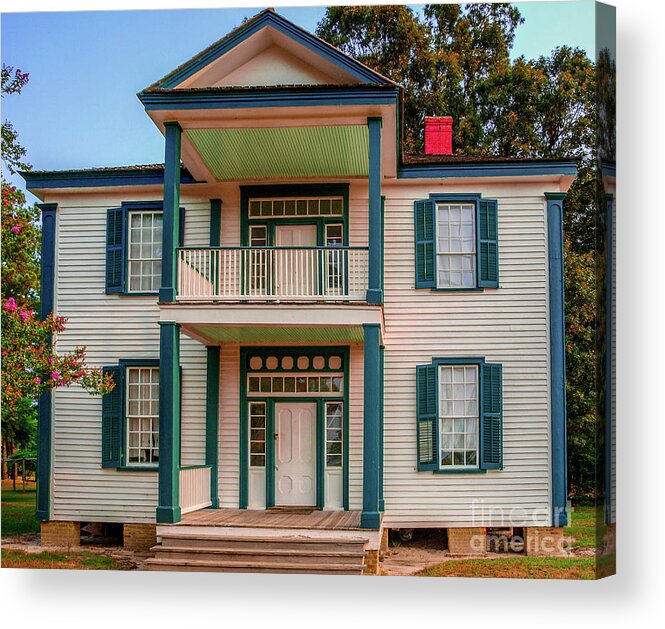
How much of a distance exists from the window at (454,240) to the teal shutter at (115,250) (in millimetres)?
4000

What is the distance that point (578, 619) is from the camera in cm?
939

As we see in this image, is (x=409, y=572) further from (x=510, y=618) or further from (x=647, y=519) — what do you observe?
(x=647, y=519)

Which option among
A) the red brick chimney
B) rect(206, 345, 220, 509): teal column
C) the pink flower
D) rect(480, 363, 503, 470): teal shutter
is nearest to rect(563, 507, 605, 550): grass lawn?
rect(480, 363, 503, 470): teal shutter

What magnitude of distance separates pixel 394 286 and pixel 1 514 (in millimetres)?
5777

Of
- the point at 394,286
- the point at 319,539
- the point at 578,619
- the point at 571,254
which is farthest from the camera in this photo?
the point at 394,286

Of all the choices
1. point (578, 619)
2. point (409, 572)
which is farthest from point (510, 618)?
point (409, 572)

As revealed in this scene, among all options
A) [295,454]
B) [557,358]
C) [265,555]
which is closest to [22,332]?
[295,454]

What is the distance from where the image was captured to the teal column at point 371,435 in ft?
33.5

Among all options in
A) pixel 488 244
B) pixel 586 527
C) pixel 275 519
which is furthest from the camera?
pixel 488 244

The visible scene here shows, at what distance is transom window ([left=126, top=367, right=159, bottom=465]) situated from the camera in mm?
12414

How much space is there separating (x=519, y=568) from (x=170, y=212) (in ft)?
19.1

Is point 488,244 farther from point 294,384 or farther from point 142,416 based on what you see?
point 142,416

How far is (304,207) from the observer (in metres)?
12.6

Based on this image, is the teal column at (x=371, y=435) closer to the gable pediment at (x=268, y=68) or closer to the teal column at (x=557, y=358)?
the teal column at (x=557, y=358)
